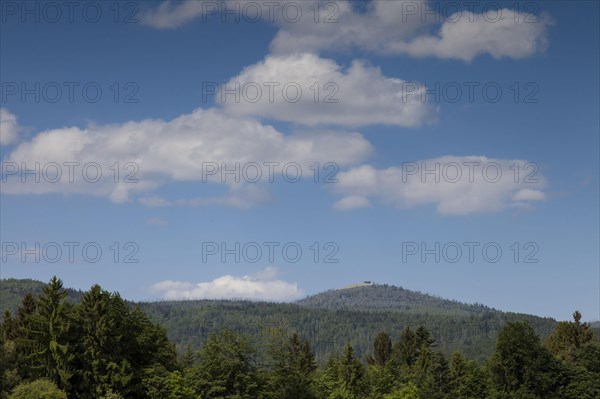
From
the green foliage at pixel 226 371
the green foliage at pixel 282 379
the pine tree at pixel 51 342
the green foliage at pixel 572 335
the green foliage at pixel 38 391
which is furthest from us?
the green foliage at pixel 572 335

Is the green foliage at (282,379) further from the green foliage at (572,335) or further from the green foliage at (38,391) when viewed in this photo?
the green foliage at (572,335)

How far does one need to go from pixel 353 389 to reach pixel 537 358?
3200 cm

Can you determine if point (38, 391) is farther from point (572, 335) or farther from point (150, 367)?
point (572, 335)

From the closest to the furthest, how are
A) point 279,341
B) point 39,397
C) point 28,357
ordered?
point 39,397, point 28,357, point 279,341

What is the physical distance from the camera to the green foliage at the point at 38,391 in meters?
76.3

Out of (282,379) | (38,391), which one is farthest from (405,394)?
(38,391)

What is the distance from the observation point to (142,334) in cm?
9038

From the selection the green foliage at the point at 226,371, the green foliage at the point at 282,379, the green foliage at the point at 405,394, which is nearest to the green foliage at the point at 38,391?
the green foliage at the point at 226,371

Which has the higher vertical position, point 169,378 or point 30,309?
point 30,309

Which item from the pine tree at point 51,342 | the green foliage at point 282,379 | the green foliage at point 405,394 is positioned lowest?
the green foliage at point 405,394

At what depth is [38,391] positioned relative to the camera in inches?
3036

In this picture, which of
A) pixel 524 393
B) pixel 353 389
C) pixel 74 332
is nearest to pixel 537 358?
pixel 524 393

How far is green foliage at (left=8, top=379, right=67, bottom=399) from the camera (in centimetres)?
7631

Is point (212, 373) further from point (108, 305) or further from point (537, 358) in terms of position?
point (537, 358)
